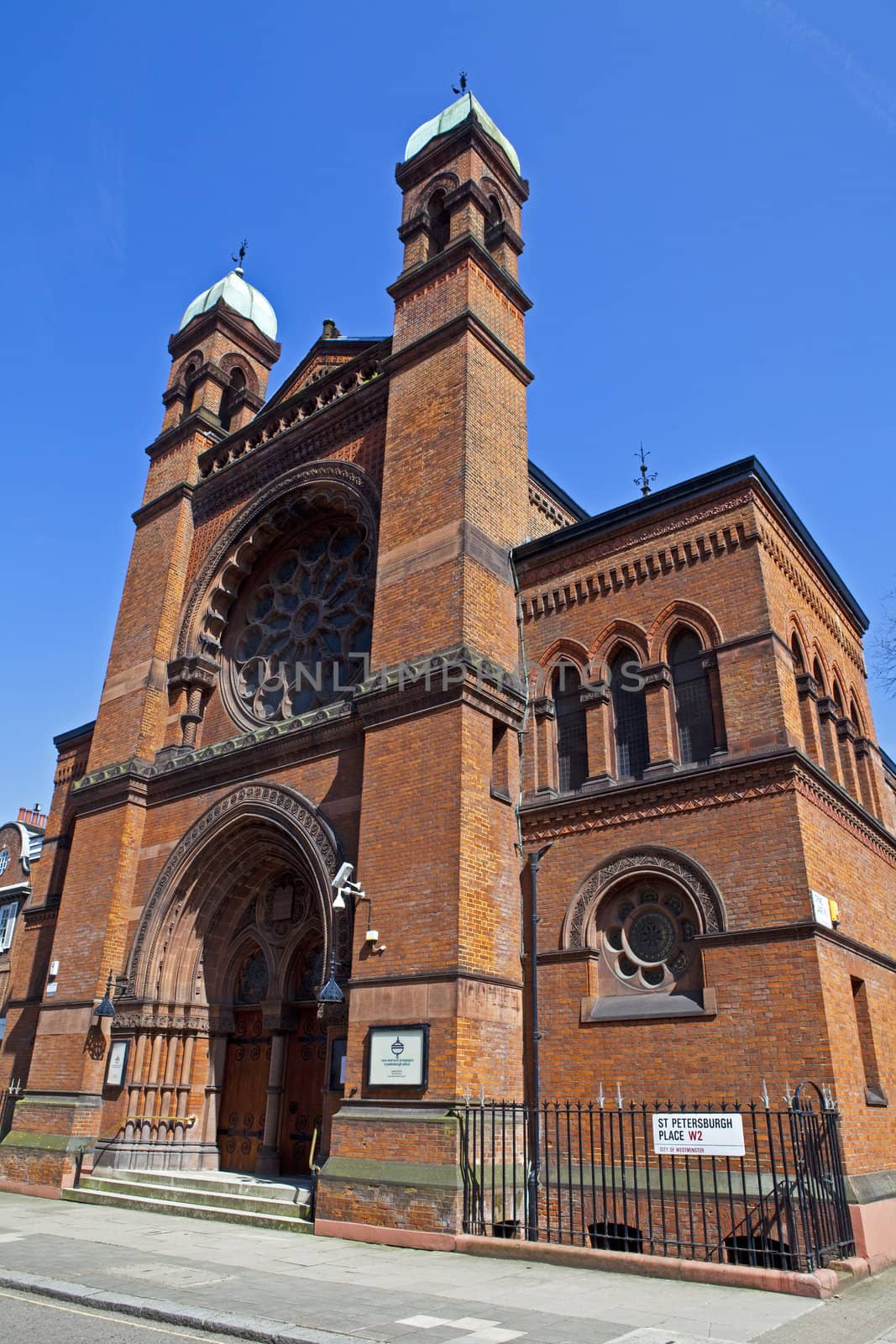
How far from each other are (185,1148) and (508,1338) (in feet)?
37.6

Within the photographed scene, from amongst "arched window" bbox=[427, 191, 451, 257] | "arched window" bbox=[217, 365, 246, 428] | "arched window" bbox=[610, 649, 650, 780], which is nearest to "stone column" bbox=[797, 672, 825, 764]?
"arched window" bbox=[610, 649, 650, 780]

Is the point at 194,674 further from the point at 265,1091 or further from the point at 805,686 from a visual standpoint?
the point at 805,686

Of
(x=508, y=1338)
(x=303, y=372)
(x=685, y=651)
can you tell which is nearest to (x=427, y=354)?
(x=303, y=372)

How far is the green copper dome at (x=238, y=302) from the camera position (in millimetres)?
25188

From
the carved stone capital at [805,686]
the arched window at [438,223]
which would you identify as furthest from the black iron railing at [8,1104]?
the arched window at [438,223]

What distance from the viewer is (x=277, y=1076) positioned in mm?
16438

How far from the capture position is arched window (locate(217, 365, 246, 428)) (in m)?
24.3

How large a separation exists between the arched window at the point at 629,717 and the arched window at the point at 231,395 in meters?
13.5

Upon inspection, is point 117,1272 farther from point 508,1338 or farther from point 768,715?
point 768,715

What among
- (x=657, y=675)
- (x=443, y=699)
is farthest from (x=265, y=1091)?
(x=657, y=675)

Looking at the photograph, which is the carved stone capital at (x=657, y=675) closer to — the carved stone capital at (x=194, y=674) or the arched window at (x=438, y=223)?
the carved stone capital at (x=194, y=674)

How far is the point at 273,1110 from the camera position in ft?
53.3

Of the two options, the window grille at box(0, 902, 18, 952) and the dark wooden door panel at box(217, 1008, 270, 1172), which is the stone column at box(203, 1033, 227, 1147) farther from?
the window grille at box(0, 902, 18, 952)

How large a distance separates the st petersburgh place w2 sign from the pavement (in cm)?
140
